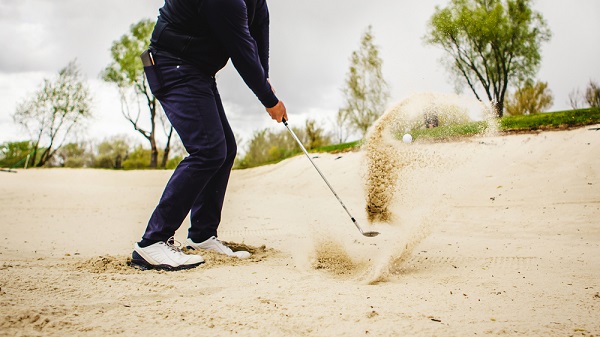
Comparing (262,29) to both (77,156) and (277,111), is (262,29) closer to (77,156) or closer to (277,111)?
(277,111)

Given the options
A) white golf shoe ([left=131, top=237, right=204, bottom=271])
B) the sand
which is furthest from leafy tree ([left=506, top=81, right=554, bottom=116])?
white golf shoe ([left=131, top=237, right=204, bottom=271])

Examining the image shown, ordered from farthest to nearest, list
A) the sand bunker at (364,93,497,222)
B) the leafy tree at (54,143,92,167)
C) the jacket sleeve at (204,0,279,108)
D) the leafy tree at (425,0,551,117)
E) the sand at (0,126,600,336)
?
1. the leafy tree at (54,143,92,167)
2. the leafy tree at (425,0,551,117)
3. the sand bunker at (364,93,497,222)
4. the jacket sleeve at (204,0,279,108)
5. the sand at (0,126,600,336)

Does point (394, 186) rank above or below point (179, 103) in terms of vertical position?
below

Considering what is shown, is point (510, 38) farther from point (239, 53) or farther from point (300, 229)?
point (239, 53)

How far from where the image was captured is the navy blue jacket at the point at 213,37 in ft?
8.04

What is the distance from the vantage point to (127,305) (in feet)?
5.85

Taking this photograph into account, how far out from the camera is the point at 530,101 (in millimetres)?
26859

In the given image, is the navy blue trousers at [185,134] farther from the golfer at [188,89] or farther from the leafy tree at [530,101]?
the leafy tree at [530,101]

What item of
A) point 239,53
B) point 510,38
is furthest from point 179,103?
point 510,38

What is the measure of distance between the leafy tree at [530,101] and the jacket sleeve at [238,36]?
27.7m

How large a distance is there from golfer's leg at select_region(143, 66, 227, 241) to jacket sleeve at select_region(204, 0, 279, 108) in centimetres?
34

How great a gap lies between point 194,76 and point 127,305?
1548 millimetres

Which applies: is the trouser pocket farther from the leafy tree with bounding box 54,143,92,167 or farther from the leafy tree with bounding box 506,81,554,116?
the leafy tree with bounding box 54,143,92,167

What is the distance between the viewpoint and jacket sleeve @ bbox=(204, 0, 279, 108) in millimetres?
2418
